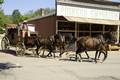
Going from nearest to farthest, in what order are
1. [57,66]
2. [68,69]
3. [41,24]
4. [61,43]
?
1. [68,69]
2. [57,66]
3. [61,43]
4. [41,24]

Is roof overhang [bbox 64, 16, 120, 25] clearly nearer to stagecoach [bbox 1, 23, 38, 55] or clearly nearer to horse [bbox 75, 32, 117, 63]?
stagecoach [bbox 1, 23, 38, 55]

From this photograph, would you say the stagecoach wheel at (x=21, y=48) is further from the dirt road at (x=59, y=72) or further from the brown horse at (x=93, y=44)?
the dirt road at (x=59, y=72)

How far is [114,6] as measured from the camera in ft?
126

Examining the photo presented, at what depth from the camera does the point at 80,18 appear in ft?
112

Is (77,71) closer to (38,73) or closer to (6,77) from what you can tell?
(38,73)

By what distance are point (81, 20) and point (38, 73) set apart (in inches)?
657

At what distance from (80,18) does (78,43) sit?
425 inches

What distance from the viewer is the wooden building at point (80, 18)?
33.5m

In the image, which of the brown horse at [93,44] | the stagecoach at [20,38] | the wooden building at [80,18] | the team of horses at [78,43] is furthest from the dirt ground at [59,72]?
the wooden building at [80,18]

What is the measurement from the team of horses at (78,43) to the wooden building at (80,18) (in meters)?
5.65

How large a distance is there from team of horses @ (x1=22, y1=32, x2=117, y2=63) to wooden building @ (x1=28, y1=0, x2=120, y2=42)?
5653mm

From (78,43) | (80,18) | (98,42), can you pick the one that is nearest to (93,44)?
(98,42)

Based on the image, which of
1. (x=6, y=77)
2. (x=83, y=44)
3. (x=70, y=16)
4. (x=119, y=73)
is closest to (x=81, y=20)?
(x=70, y=16)

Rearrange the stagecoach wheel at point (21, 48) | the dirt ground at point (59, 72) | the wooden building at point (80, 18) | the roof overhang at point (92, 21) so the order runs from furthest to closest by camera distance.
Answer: the wooden building at point (80, 18), the roof overhang at point (92, 21), the stagecoach wheel at point (21, 48), the dirt ground at point (59, 72)
